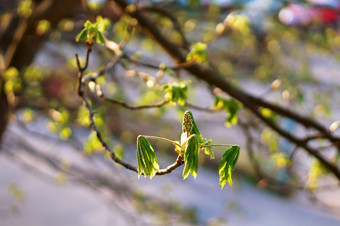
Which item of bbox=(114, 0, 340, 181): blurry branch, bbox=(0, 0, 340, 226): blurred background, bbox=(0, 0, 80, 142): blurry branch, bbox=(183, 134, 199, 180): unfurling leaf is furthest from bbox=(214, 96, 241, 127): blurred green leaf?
bbox=(0, 0, 80, 142): blurry branch

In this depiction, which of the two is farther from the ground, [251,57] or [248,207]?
[251,57]

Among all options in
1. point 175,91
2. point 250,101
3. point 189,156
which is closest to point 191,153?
point 189,156

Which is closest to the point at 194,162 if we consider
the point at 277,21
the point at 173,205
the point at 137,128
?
the point at 277,21

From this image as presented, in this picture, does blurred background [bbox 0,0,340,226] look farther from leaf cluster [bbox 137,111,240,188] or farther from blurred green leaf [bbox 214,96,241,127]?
leaf cluster [bbox 137,111,240,188]

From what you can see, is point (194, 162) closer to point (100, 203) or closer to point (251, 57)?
point (251, 57)

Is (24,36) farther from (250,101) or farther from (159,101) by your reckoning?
(250,101)
